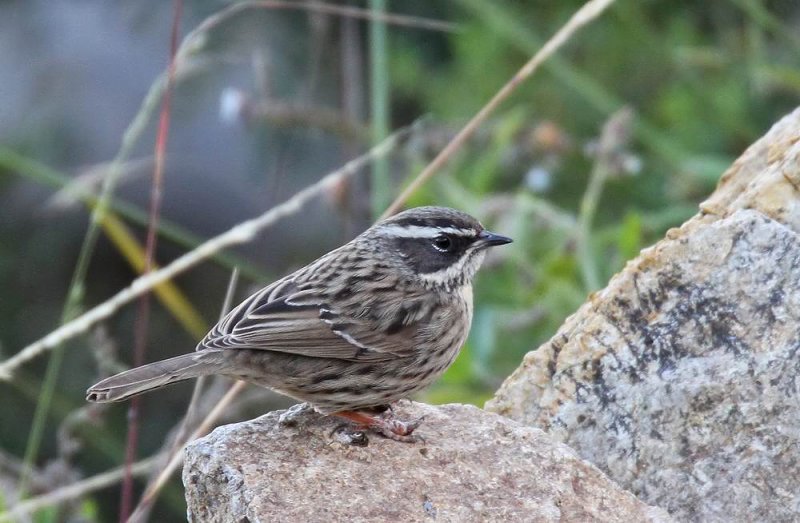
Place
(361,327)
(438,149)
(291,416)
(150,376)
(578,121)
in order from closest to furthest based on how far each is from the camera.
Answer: (150,376) < (291,416) < (361,327) < (438,149) < (578,121)

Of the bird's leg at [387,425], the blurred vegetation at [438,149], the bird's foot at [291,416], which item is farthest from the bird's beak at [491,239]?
the bird's foot at [291,416]

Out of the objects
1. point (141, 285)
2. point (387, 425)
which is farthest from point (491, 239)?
point (141, 285)

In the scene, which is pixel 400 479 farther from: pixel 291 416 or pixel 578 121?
pixel 578 121

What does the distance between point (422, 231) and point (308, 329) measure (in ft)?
2.27

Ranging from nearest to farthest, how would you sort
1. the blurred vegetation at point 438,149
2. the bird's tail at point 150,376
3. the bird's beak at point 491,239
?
the bird's tail at point 150,376
the bird's beak at point 491,239
the blurred vegetation at point 438,149

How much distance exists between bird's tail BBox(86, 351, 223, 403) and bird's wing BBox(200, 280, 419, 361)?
0.32 feet

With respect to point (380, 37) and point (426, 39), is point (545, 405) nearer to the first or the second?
point (380, 37)

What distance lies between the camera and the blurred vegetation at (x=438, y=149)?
6.54m

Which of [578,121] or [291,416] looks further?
[578,121]

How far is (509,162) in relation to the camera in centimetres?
757

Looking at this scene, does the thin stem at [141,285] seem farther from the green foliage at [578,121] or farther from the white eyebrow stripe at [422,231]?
the green foliage at [578,121]

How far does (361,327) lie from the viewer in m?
5.03

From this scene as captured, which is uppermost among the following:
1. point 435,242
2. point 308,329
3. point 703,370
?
point 435,242

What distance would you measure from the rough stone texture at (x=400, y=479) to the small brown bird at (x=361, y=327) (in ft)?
0.76
